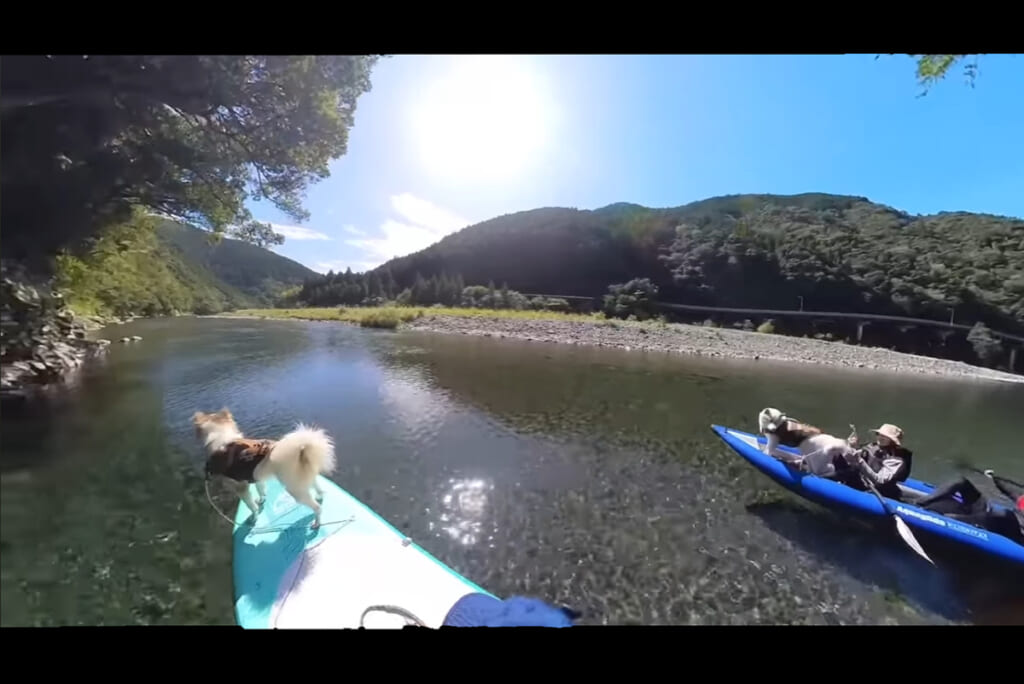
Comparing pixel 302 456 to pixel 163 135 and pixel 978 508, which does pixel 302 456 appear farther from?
pixel 978 508

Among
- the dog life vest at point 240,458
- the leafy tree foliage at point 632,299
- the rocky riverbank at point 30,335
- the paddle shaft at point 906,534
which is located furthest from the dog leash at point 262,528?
the leafy tree foliage at point 632,299

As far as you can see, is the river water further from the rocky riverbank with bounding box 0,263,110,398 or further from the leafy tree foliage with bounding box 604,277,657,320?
the leafy tree foliage with bounding box 604,277,657,320

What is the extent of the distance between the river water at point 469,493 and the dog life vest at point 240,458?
0.42 metres

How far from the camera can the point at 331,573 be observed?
A: 2.20 m

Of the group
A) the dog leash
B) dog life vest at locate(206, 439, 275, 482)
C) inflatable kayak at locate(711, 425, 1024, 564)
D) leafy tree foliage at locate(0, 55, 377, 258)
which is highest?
leafy tree foliage at locate(0, 55, 377, 258)

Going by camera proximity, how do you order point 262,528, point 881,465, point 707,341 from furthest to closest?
Answer: point 707,341
point 881,465
point 262,528

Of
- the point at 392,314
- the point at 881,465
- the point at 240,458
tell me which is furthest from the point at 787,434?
the point at 392,314

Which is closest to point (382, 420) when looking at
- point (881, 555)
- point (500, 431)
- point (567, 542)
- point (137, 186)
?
point (500, 431)

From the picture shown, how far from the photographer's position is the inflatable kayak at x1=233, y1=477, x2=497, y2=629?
194 centimetres

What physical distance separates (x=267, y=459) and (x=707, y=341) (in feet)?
25.2

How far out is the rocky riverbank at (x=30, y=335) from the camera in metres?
2.62

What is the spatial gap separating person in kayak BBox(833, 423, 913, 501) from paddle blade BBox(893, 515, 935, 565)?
35 centimetres

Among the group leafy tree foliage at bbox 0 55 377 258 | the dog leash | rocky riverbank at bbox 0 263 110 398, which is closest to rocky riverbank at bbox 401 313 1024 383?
leafy tree foliage at bbox 0 55 377 258

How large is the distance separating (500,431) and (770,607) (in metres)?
2.84
